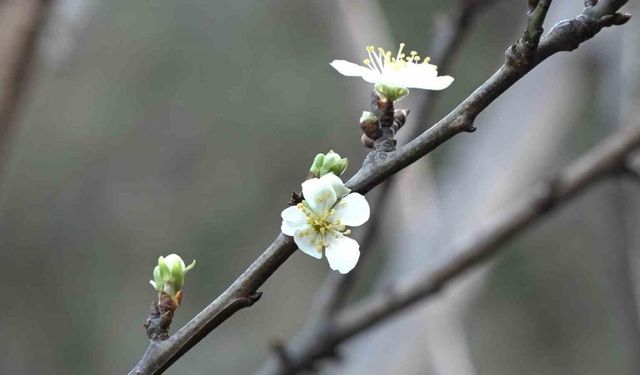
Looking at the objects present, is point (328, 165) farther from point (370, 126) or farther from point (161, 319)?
point (161, 319)

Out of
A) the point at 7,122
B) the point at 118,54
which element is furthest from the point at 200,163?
the point at 7,122

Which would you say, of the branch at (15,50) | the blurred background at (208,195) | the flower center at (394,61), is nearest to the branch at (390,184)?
the flower center at (394,61)

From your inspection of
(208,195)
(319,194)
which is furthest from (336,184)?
(208,195)

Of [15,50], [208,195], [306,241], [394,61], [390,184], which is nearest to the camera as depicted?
[306,241]

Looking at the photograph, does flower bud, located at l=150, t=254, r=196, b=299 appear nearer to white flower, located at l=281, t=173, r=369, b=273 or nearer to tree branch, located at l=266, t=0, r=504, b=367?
white flower, located at l=281, t=173, r=369, b=273

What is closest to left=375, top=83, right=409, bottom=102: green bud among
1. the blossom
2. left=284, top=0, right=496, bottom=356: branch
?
the blossom

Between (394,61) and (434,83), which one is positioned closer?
(434,83)

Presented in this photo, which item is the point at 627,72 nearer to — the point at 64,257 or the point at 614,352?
the point at 614,352

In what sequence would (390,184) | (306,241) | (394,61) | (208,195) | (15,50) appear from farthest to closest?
(208,195)
(15,50)
(390,184)
(394,61)
(306,241)
